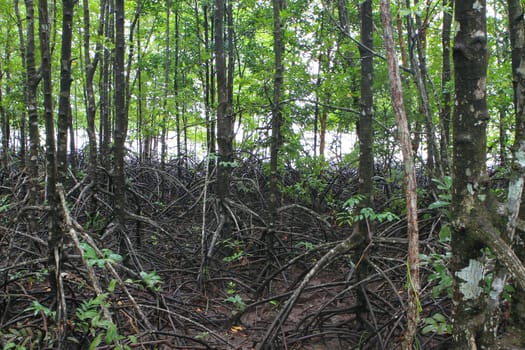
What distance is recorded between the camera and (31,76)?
4621 millimetres

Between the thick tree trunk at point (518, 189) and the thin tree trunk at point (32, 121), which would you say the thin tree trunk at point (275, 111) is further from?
the thin tree trunk at point (32, 121)

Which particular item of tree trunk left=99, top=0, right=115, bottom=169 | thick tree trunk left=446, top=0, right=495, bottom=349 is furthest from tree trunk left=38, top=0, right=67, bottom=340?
tree trunk left=99, top=0, right=115, bottom=169

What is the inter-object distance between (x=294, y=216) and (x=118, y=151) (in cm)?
295

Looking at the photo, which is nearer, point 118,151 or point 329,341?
point 329,341

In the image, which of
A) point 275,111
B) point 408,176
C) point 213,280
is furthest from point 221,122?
point 408,176

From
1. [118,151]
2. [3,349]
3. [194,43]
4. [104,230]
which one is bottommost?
[3,349]

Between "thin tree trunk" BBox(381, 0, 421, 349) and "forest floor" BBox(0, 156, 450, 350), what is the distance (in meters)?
0.28

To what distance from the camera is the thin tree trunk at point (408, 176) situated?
1826 mm

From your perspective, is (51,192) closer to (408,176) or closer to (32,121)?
(408,176)

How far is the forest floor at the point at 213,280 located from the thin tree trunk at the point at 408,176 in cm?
28

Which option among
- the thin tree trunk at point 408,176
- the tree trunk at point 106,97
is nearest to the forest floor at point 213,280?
the thin tree trunk at point 408,176

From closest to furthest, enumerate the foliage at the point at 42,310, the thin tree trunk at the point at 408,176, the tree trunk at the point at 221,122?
1. the thin tree trunk at the point at 408,176
2. the foliage at the point at 42,310
3. the tree trunk at the point at 221,122

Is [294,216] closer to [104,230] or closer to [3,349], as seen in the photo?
[104,230]

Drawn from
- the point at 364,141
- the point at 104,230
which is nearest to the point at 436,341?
the point at 364,141
